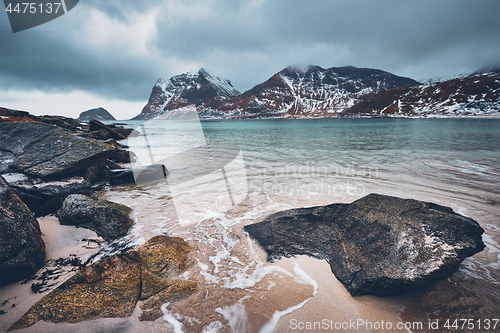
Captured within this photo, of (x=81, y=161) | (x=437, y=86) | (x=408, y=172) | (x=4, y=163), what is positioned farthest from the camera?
(x=437, y=86)

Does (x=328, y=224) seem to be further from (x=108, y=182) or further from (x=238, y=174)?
(x=108, y=182)

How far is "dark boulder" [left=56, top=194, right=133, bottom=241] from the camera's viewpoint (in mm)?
4992

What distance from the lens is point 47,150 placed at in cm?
750

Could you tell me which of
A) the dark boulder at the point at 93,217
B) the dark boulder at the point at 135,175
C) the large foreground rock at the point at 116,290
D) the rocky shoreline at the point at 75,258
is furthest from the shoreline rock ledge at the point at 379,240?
the dark boulder at the point at 135,175

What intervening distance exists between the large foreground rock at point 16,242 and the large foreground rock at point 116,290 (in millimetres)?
1056

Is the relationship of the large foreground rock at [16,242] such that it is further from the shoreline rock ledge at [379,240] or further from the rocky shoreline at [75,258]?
the shoreline rock ledge at [379,240]

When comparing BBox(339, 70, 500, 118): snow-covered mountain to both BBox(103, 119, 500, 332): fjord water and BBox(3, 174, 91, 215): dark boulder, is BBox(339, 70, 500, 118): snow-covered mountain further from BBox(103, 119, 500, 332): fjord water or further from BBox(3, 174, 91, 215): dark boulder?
BBox(3, 174, 91, 215): dark boulder

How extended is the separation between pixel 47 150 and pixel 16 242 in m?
5.80

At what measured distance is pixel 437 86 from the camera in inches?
5103

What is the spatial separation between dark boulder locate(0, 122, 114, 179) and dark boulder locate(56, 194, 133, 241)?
8.63 feet

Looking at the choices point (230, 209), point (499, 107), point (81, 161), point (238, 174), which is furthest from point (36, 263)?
point (499, 107)

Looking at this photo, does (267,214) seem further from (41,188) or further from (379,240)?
(41,188)

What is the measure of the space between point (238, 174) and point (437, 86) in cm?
18089

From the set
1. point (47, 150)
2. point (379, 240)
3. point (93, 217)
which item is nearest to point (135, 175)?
point (47, 150)
